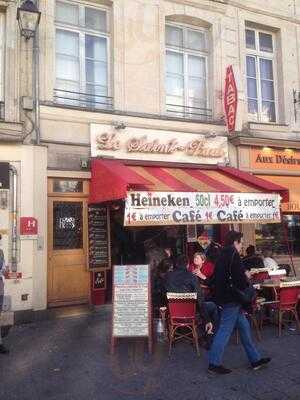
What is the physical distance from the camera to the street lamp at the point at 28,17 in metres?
8.38

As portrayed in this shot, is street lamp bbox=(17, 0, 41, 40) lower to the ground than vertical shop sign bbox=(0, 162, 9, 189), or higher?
higher

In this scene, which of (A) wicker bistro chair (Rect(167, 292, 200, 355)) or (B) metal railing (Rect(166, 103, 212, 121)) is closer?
(A) wicker bistro chair (Rect(167, 292, 200, 355))

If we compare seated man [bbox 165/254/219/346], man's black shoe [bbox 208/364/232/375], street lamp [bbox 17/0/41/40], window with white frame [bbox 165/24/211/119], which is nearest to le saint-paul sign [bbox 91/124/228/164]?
window with white frame [bbox 165/24/211/119]

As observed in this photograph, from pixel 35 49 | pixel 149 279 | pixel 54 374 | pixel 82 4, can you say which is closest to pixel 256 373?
pixel 149 279

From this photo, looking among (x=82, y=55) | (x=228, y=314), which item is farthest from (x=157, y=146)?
(x=228, y=314)

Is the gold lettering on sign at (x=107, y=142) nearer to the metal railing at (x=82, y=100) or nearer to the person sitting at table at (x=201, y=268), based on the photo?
the metal railing at (x=82, y=100)

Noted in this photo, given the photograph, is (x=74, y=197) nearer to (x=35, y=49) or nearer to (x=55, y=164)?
(x=55, y=164)

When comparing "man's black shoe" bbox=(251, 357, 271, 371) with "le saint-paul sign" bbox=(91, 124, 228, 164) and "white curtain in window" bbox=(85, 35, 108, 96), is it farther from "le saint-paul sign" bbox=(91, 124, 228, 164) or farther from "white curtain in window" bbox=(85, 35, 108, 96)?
"white curtain in window" bbox=(85, 35, 108, 96)

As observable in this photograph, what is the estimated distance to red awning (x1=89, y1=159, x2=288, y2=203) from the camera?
8016 mm

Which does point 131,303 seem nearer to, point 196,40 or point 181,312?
point 181,312

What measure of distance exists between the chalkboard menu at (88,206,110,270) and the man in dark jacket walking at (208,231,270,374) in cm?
407

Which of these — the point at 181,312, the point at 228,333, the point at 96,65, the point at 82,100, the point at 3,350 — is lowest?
the point at 3,350

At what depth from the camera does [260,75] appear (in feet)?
39.0

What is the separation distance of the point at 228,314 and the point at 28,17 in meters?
6.39
